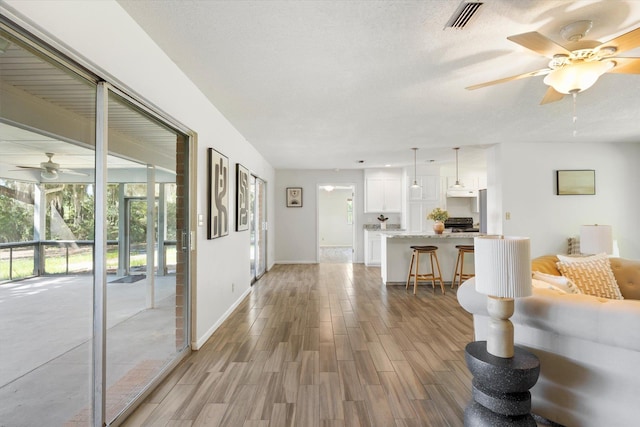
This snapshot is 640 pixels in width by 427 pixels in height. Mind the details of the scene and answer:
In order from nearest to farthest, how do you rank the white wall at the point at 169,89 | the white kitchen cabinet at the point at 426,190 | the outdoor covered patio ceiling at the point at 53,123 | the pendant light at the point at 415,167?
1. the outdoor covered patio ceiling at the point at 53,123
2. the white wall at the point at 169,89
3. the pendant light at the point at 415,167
4. the white kitchen cabinet at the point at 426,190

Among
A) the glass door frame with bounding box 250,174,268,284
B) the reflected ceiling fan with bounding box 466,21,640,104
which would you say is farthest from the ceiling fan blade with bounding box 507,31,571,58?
the glass door frame with bounding box 250,174,268,284

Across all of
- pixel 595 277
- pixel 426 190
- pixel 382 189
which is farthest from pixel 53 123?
pixel 426 190

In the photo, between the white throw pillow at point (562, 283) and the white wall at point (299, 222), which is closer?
the white throw pillow at point (562, 283)

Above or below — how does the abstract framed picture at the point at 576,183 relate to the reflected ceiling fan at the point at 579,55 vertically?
below

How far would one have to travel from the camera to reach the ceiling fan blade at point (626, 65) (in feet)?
6.10

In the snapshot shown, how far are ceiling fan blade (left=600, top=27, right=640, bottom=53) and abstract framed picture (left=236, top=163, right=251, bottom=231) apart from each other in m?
3.67

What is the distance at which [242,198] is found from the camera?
432 cm

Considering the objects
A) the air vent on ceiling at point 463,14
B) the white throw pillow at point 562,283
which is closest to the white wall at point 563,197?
the white throw pillow at point 562,283

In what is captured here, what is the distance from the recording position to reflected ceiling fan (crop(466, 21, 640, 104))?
1680 millimetres

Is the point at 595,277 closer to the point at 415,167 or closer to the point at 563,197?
the point at 563,197

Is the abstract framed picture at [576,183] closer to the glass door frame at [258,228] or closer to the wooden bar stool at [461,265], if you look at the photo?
the wooden bar stool at [461,265]

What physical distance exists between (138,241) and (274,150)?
352 centimetres

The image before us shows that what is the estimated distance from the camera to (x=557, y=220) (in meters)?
5.00

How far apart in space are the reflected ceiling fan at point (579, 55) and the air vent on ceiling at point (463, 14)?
0.26 m
